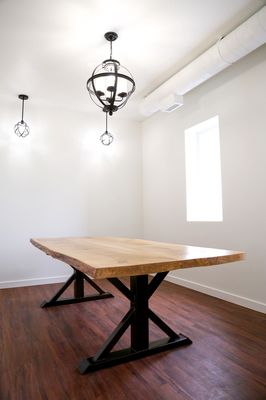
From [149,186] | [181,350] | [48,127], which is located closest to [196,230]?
[149,186]

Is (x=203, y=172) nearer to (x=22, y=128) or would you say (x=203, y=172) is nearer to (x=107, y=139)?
(x=107, y=139)

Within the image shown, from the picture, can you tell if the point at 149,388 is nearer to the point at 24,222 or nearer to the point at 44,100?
the point at 24,222

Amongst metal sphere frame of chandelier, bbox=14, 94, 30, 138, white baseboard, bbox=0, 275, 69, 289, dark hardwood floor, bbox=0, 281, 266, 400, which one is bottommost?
dark hardwood floor, bbox=0, 281, 266, 400

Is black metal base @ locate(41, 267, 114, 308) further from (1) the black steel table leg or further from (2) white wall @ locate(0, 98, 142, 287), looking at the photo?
(1) the black steel table leg

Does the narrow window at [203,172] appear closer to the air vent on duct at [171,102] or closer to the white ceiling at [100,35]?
the air vent on duct at [171,102]

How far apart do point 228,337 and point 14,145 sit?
11.2 ft

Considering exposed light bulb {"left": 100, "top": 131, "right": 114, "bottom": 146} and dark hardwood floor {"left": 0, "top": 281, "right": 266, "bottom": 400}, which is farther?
exposed light bulb {"left": 100, "top": 131, "right": 114, "bottom": 146}

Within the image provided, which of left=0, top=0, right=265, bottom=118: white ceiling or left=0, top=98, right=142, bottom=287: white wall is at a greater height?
left=0, top=0, right=265, bottom=118: white ceiling

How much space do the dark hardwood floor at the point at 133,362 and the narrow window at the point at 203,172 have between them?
44.5 inches

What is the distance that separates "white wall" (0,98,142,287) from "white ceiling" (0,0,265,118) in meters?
0.78

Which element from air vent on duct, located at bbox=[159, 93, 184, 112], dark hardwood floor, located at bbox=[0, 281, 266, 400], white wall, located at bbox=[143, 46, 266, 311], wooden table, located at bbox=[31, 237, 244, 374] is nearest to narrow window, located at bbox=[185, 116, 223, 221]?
white wall, located at bbox=[143, 46, 266, 311]

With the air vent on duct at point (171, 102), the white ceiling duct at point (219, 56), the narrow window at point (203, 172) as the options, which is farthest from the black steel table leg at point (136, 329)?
the air vent on duct at point (171, 102)

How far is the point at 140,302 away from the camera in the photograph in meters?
1.79

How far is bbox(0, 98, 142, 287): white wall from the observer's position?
3.78 metres
